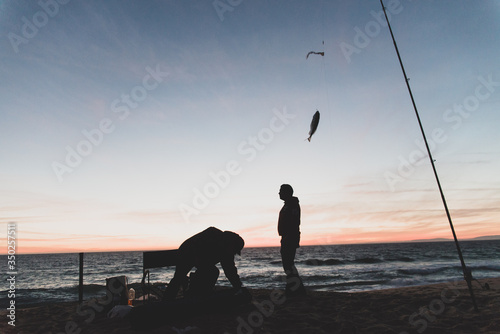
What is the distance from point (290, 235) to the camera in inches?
281

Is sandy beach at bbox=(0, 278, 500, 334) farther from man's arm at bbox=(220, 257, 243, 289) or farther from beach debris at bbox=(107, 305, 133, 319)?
man's arm at bbox=(220, 257, 243, 289)

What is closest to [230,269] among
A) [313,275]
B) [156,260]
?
[156,260]

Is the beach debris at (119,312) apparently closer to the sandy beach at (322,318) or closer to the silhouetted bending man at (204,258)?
the sandy beach at (322,318)

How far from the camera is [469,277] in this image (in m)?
4.87

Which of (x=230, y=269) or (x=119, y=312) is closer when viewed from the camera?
(x=230, y=269)

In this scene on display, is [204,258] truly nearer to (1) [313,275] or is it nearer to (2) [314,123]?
(2) [314,123]

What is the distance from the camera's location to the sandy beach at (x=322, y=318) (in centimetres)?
465

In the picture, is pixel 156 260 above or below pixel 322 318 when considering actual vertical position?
above

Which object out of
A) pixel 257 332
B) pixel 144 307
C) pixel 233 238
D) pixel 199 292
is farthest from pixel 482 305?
pixel 144 307

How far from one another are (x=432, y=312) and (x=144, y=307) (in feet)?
17.9

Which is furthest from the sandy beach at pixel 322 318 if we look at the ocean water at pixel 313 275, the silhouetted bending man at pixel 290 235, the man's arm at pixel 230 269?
the ocean water at pixel 313 275

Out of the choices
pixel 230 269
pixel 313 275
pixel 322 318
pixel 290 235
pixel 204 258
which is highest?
pixel 290 235
